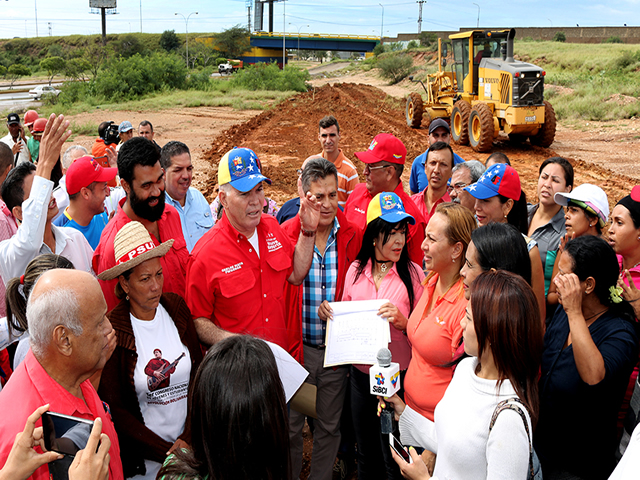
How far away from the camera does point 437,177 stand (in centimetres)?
536

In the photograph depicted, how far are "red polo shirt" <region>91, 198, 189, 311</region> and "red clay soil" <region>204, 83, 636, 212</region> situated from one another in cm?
771

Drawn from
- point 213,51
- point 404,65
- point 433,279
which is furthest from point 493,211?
point 213,51

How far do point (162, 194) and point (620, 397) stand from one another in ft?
11.5

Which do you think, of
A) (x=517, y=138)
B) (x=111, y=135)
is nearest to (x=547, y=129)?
(x=517, y=138)

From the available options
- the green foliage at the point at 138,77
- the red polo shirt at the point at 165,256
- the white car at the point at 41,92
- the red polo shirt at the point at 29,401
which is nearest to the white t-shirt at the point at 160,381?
the red polo shirt at the point at 29,401

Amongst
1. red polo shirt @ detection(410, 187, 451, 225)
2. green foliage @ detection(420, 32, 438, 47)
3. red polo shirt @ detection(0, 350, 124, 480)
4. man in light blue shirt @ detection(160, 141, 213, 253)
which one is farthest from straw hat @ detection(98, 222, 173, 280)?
green foliage @ detection(420, 32, 438, 47)

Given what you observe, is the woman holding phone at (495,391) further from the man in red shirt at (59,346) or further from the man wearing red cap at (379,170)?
the man wearing red cap at (379,170)

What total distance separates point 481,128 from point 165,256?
13763 mm

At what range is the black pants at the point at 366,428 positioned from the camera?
3602mm

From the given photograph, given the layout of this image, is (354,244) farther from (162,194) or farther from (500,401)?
(500,401)

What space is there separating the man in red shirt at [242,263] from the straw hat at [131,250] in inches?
15.4

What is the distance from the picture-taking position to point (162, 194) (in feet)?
13.4

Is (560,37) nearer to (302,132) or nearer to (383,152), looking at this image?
(302,132)

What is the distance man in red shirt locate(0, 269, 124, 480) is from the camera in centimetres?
213
